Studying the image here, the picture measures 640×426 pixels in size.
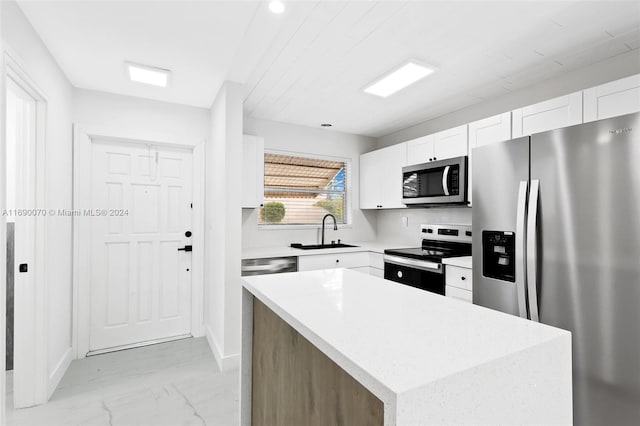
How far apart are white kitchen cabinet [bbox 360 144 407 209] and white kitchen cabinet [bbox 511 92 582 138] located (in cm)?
128

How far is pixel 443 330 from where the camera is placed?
0.77 metres

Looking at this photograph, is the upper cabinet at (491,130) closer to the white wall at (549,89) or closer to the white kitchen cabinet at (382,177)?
the white wall at (549,89)

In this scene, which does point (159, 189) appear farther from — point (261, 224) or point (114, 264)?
point (261, 224)

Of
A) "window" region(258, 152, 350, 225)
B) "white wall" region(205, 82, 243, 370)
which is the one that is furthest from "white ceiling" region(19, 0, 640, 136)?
"window" region(258, 152, 350, 225)

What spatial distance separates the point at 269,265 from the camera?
10.2 feet

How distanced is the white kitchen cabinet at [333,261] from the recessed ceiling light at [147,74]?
201cm

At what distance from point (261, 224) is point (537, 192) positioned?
2.77 meters

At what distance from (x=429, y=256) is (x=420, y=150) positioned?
1206 mm

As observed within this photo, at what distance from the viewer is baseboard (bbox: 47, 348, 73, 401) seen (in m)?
2.22

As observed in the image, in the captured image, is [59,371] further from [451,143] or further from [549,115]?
[549,115]

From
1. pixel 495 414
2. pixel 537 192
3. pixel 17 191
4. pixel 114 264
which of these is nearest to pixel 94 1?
pixel 17 191

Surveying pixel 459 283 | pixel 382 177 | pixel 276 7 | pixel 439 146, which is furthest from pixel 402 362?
pixel 382 177

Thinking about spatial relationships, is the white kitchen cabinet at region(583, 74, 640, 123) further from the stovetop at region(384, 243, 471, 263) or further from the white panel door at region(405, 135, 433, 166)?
the stovetop at region(384, 243, 471, 263)

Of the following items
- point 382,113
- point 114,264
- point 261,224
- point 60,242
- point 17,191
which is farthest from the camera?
point 261,224
